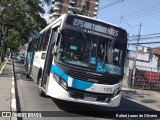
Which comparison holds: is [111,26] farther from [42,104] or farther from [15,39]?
[15,39]

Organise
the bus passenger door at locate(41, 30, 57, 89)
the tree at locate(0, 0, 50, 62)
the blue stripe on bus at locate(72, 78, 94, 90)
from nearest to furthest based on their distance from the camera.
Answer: the blue stripe on bus at locate(72, 78, 94, 90) < the bus passenger door at locate(41, 30, 57, 89) < the tree at locate(0, 0, 50, 62)

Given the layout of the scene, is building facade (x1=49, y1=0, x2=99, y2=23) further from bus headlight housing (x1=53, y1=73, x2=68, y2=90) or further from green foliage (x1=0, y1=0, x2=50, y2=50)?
bus headlight housing (x1=53, y1=73, x2=68, y2=90)

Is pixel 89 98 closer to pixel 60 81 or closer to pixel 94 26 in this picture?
pixel 60 81

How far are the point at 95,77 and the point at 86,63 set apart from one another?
547 mm

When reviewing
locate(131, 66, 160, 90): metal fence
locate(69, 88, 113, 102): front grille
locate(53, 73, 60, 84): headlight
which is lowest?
locate(131, 66, 160, 90): metal fence

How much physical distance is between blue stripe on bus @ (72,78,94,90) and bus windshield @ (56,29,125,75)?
51 cm

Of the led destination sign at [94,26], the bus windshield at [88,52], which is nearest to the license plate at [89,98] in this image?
the bus windshield at [88,52]

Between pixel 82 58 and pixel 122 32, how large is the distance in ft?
6.40

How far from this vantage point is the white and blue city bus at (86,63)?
10.7 m

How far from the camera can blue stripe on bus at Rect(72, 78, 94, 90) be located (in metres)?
10.6

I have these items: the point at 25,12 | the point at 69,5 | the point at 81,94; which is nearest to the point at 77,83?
the point at 81,94

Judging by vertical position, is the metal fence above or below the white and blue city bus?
below

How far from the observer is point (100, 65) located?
1099 cm

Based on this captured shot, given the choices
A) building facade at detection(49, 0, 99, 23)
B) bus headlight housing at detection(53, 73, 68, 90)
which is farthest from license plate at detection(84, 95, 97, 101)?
building facade at detection(49, 0, 99, 23)
